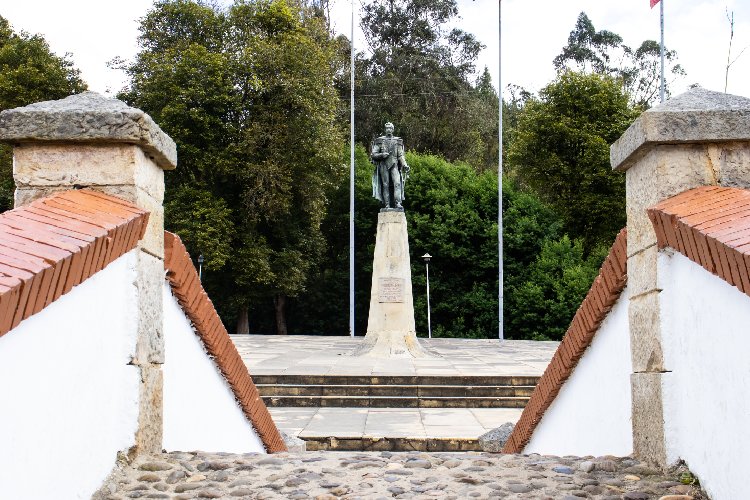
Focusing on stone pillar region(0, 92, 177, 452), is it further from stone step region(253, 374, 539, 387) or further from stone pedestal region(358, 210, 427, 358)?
stone pedestal region(358, 210, 427, 358)

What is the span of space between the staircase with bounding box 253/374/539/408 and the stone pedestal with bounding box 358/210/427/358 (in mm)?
4143

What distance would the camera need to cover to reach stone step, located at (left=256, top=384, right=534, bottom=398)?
10.2 m

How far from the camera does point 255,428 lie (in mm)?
5379

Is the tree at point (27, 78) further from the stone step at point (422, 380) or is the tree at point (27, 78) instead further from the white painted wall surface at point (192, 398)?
the white painted wall surface at point (192, 398)

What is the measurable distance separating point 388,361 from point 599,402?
940 centimetres

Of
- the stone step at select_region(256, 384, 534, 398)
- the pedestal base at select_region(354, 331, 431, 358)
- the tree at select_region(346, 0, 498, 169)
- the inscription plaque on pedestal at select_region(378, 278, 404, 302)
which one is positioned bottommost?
the stone step at select_region(256, 384, 534, 398)

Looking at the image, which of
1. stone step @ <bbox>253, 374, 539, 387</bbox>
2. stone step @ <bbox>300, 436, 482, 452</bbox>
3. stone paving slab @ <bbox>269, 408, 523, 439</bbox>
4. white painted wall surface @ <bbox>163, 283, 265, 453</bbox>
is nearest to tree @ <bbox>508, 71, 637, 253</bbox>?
stone step @ <bbox>253, 374, 539, 387</bbox>

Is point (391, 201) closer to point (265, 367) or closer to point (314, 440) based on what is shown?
point (265, 367)

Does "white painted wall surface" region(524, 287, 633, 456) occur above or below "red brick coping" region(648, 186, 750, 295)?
below

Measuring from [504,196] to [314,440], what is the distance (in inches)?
835

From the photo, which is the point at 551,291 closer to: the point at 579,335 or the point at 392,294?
the point at 392,294

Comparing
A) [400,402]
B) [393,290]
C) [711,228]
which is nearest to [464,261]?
[393,290]

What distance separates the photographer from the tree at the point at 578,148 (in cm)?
2627

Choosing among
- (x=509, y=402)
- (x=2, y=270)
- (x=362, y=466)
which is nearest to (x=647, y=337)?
(x=362, y=466)
